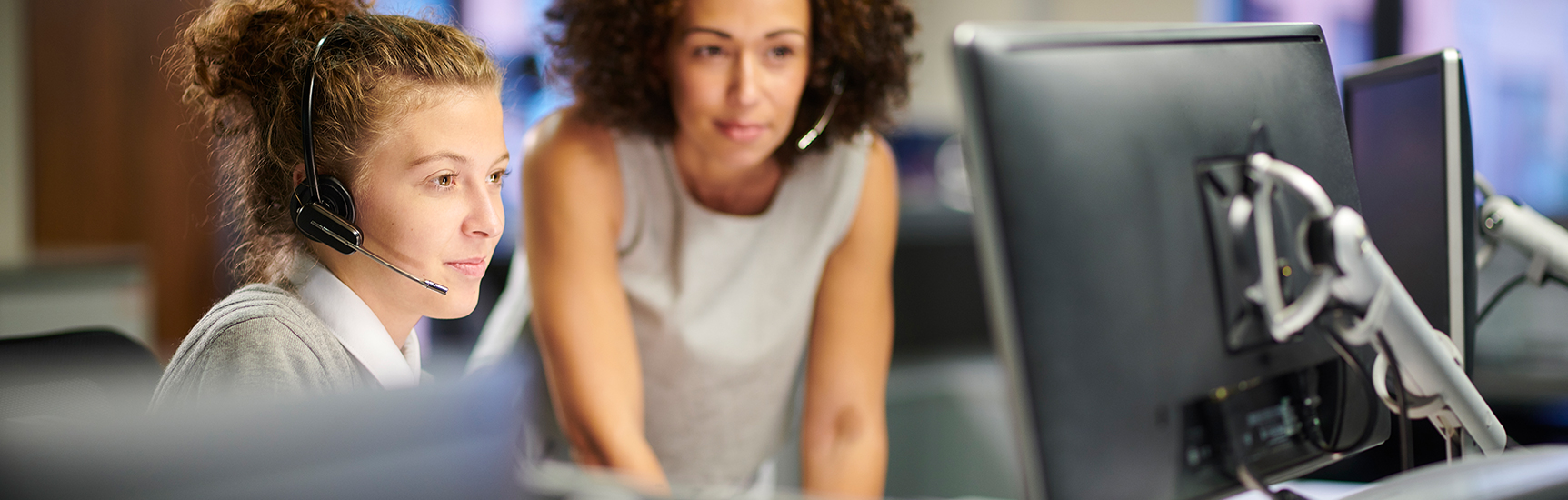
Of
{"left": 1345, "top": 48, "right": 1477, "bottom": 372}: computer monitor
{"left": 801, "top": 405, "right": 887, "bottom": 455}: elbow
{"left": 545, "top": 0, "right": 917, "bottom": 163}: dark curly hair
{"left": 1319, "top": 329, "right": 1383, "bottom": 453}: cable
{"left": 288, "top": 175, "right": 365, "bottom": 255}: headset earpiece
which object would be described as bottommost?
{"left": 801, "top": 405, "right": 887, "bottom": 455}: elbow

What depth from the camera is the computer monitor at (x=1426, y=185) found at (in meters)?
0.83

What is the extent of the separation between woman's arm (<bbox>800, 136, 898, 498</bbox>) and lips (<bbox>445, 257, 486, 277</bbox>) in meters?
0.64

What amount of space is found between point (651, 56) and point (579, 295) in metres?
0.30

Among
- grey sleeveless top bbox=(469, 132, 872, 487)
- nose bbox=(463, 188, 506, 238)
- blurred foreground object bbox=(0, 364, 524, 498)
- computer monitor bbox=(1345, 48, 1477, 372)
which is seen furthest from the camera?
grey sleeveless top bbox=(469, 132, 872, 487)

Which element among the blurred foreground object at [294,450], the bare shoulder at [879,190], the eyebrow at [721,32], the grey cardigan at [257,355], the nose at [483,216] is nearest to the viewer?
the blurred foreground object at [294,450]

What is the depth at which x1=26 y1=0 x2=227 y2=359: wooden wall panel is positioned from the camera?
26.7 inches

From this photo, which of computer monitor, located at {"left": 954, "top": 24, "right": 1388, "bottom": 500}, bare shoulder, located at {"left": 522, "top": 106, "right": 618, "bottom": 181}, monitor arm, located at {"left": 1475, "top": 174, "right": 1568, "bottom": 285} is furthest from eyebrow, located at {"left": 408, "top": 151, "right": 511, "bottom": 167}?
monitor arm, located at {"left": 1475, "top": 174, "right": 1568, "bottom": 285}

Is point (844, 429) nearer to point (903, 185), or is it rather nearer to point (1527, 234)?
point (1527, 234)

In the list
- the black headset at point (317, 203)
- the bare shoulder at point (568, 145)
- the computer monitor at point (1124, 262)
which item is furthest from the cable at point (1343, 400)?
the bare shoulder at point (568, 145)

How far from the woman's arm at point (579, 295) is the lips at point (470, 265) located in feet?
1.27

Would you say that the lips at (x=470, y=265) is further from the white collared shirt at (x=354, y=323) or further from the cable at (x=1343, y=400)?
the cable at (x=1343, y=400)

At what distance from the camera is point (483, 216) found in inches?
25.7

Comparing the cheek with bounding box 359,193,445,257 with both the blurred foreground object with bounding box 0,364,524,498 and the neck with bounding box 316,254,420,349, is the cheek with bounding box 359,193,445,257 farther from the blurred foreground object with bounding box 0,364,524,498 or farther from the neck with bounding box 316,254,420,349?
the blurred foreground object with bounding box 0,364,524,498

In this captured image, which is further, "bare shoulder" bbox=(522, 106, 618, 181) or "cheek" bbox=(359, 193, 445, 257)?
"bare shoulder" bbox=(522, 106, 618, 181)
